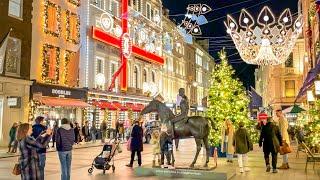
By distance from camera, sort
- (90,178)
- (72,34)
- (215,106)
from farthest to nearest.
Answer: (72,34) → (215,106) → (90,178)

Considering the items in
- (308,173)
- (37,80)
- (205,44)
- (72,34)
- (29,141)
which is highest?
(205,44)

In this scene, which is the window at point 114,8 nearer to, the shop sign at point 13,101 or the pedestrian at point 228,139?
the shop sign at point 13,101

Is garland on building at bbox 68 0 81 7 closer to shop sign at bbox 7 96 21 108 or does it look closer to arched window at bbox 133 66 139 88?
shop sign at bbox 7 96 21 108

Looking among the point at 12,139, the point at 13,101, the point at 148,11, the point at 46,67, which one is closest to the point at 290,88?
the point at 148,11

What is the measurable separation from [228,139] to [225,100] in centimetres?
323

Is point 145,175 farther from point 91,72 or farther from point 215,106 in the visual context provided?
point 91,72

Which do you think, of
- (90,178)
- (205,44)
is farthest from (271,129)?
(205,44)

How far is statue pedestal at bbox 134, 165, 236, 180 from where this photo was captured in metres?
13.4

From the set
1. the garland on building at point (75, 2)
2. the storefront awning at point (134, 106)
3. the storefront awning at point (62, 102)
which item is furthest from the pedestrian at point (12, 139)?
the storefront awning at point (134, 106)

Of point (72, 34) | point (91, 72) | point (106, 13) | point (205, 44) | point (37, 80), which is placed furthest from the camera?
point (205, 44)

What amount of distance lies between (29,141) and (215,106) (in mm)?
13978

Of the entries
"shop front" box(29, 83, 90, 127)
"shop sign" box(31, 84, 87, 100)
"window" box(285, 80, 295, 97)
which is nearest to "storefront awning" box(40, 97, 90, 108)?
"shop front" box(29, 83, 90, 127)

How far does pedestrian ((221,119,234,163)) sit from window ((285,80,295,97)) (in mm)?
34269

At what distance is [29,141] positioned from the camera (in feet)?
27.1
